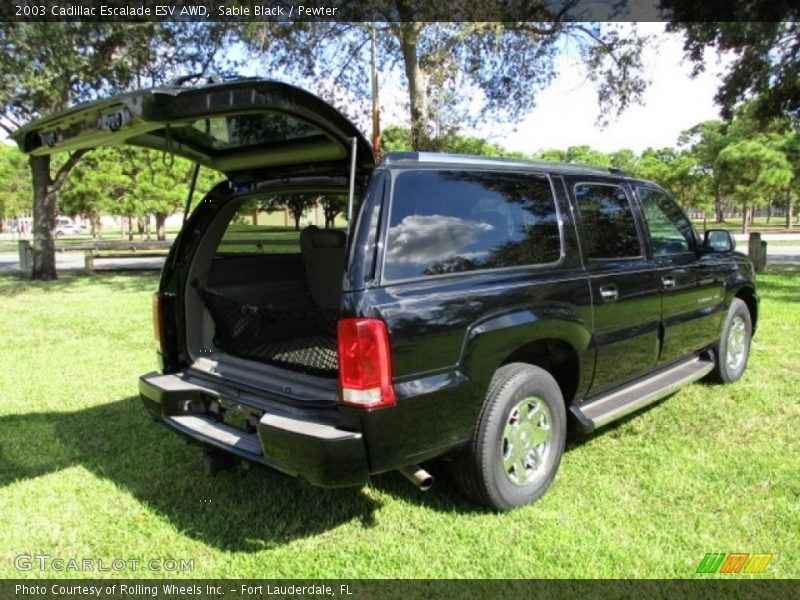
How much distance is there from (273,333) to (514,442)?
1565 millimetres

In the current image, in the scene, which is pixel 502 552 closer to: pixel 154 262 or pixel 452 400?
pixel 452 400

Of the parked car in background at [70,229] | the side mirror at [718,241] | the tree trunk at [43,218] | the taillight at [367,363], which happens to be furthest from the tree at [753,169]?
the parked car in background at [70,229]

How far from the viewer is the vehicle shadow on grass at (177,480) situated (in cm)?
327

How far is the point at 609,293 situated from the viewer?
3805 millimetres

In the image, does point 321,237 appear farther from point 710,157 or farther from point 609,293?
point 710,157

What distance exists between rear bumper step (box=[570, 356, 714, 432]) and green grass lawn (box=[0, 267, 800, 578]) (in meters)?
0.31

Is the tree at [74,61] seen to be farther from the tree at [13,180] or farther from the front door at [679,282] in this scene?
the tree at [13,180]

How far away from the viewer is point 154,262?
20.1m

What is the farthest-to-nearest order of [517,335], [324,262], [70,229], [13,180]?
[70,229]
[13,180]
[324,262]
[517,335]

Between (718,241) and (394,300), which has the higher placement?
(718,241)

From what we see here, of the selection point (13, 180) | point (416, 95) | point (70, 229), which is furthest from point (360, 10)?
point (70, 229)

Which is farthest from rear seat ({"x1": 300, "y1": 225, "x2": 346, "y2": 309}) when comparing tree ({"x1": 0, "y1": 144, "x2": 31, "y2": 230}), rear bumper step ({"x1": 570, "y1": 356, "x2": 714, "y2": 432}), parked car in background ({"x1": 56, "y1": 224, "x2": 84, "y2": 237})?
parked car in background ({"x1": 56, "y1": 224, "x2": 84, "y2": 237})

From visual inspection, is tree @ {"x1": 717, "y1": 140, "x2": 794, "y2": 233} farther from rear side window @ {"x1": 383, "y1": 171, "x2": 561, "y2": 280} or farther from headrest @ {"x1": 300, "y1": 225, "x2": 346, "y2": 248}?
headrest @ {"x1": 300, "y1": 225, "x2": 346, "y2": 248}

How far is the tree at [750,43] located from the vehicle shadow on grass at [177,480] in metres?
13.4
